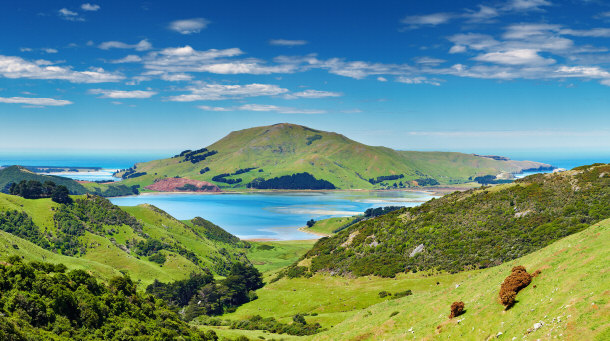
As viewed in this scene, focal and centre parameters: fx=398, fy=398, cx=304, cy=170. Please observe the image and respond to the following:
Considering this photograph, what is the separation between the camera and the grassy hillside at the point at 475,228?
3762 inches

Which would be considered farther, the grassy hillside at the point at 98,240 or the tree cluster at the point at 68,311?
the grassy hillside at the point at 98,240

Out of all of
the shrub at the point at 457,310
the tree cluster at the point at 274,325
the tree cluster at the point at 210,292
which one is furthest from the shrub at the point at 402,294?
the tree cluster at the point at 210,292

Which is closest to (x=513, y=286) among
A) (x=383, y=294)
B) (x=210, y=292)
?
(x=383, y=294)

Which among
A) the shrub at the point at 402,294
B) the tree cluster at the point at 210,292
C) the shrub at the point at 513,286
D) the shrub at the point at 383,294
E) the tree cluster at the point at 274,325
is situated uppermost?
the shrub at the point at 513,286

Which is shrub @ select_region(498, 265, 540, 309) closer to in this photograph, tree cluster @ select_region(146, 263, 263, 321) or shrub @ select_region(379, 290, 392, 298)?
shrub @ select_region(379, 290, 392, 298)

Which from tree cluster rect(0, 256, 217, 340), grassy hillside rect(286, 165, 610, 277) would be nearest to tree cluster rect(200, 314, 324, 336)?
tree cluster rect(0, 256, 217, 340)

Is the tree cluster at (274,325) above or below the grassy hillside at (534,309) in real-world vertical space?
below

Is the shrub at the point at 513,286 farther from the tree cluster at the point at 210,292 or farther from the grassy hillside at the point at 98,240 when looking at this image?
the grassy hillside at the point at 98,240

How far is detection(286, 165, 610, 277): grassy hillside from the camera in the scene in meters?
95.6

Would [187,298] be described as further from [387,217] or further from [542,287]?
[542,287]

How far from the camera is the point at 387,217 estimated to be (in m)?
140

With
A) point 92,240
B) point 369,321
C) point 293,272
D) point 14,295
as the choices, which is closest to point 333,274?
point 293,272

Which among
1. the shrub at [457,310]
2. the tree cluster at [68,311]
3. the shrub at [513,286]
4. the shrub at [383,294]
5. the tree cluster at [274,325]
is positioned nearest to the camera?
the shrub at [513,286]

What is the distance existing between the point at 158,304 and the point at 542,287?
2690 inches
